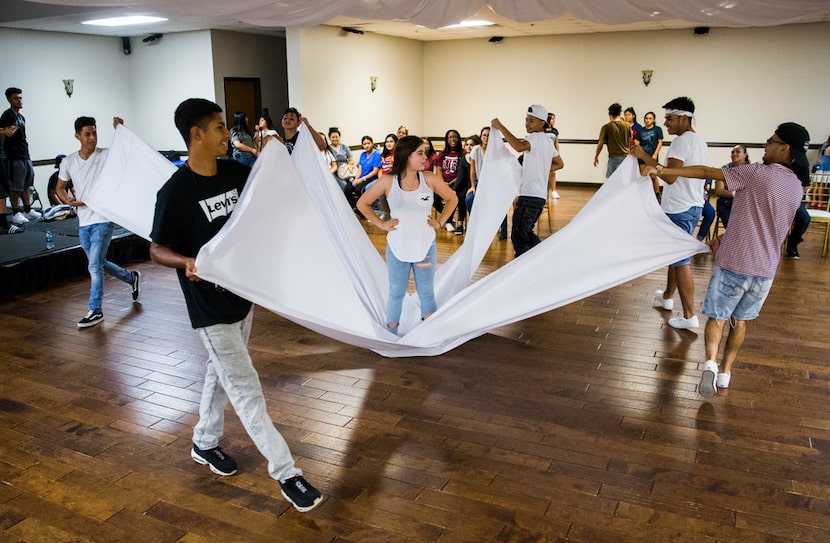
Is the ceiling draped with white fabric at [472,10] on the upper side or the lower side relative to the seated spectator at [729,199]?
upper

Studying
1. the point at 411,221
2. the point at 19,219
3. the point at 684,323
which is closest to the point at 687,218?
the point at 684,323

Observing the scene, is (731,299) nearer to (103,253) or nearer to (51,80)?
(103,253)

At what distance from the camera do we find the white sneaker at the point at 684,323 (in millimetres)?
4434

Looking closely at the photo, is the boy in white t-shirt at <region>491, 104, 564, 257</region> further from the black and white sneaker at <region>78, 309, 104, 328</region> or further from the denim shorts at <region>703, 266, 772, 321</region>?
the black and white sneaker at <region>78, 309, 104, 328</region>

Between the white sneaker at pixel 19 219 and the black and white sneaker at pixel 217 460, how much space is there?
5855 millimetres

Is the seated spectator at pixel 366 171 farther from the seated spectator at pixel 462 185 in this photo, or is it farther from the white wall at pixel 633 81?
the white wall at pixel 633 81

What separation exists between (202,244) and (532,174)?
331cm

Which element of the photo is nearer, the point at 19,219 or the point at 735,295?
the point at 735,295

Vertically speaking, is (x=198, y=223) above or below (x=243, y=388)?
above

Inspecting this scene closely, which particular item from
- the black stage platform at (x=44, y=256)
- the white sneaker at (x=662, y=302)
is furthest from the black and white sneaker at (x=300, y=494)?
the black stage platform at (x=44, y=256)

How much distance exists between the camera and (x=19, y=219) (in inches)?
292

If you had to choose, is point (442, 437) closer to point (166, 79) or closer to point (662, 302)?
point (662, 302)

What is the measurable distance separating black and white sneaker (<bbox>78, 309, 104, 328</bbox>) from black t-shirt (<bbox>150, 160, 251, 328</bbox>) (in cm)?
255

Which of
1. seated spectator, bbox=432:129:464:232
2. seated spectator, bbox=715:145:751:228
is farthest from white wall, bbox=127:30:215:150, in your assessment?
seated spectator, bbox=715:145:751:228
